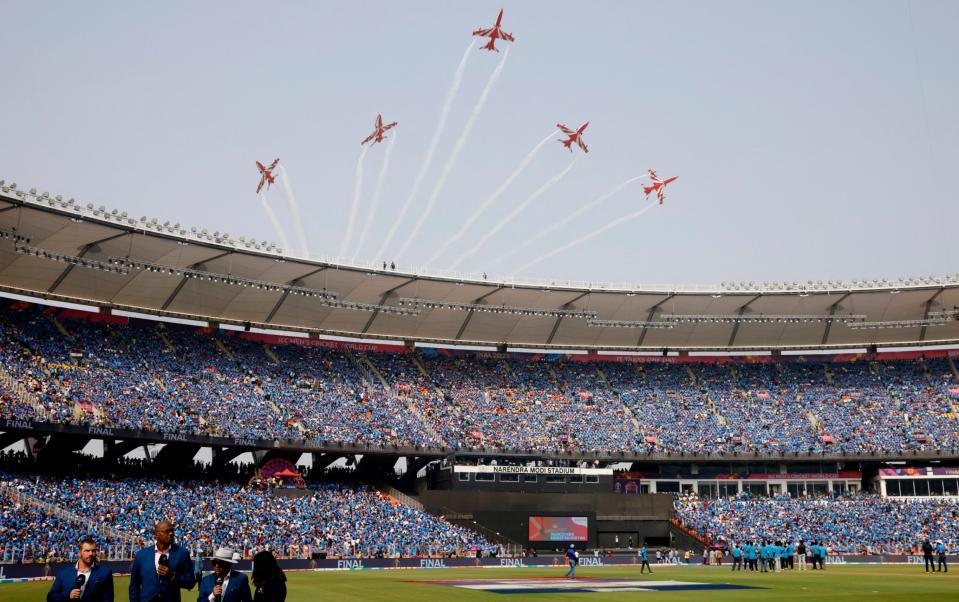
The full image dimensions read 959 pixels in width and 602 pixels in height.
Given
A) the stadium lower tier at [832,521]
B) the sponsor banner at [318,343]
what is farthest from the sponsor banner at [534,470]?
the sponsor banner at [318,343]

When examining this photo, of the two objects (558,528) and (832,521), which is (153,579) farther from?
(832,521)

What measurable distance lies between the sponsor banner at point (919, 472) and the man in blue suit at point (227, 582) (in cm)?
7033

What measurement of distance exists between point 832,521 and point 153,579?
63234 millimetres

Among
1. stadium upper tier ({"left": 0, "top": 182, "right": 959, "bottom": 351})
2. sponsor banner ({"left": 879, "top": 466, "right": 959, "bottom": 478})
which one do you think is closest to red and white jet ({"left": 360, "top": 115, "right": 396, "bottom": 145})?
stadium upper tier ({"left": 0, "top": 182, "right": 959, "bottom": 351})

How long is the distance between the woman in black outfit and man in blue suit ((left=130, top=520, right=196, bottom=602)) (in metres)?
1.04

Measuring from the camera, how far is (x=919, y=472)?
70.2 meters

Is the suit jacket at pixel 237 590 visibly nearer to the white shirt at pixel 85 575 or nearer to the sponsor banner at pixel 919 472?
the white shirt at pixel 85 575

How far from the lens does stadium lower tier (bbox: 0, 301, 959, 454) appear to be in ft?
195

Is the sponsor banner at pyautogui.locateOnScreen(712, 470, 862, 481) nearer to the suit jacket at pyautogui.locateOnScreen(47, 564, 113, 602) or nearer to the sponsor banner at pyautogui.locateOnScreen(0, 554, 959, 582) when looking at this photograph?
the sponsor banner at pyautogui.locateOnScreen(0, 554, 959, 582)

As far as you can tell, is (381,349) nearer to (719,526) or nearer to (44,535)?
(719,526)

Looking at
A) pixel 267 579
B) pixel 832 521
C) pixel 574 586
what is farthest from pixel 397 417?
pixel 267 579

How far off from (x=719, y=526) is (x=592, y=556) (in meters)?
13.0

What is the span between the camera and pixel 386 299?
225ft

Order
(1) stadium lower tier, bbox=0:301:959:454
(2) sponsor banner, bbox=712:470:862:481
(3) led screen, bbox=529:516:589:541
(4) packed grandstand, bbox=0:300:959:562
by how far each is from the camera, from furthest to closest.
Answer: (2) sponsor banner, bbox=712:470:862:481
(3) led screen, bbox=529:516:589:541
(1) stadium lower tier, bbox=0:301:959:454
(4) packed grandstand, bbox=0:300:959:562
